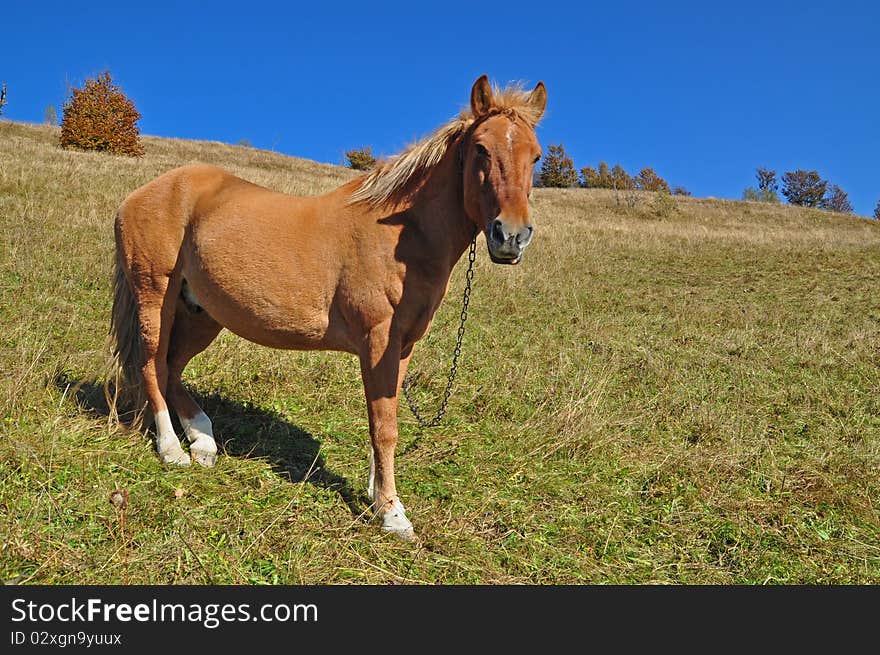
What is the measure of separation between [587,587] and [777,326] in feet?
27.3

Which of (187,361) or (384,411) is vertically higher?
(187,361)

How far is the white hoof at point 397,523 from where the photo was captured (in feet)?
12.6

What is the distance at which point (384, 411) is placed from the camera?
3.84 m

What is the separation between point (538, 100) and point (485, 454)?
9.99 feet

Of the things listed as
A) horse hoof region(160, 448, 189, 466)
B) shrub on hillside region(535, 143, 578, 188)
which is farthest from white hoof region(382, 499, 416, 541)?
shrub on hillside region(535, 143, 578, 188)

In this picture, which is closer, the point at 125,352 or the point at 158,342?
the point at 158,342

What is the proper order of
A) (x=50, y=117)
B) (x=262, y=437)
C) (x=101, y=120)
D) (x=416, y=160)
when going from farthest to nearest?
(x=50, y=117)
(x=101, y=120)
(x=262, y=437)
(x=416, y=160)

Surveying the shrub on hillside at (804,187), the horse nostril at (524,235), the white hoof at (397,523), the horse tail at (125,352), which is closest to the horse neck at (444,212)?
the horse nostril at (524,235)

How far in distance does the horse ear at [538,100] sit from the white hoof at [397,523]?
280 cm

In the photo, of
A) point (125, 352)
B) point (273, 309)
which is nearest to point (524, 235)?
point (273, 309)

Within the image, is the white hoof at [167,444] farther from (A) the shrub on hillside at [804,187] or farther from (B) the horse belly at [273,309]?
(A) the shrub on hillside at [804,187]

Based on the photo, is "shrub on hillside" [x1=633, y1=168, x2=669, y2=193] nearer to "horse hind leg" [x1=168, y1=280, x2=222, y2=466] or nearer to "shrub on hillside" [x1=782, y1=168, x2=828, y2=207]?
"shrub on hillside" [x1=782, y1=168, x2=828, y2=207]

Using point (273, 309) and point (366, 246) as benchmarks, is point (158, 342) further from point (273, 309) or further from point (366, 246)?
point (366, 246)

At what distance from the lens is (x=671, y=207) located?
32.5 metres
